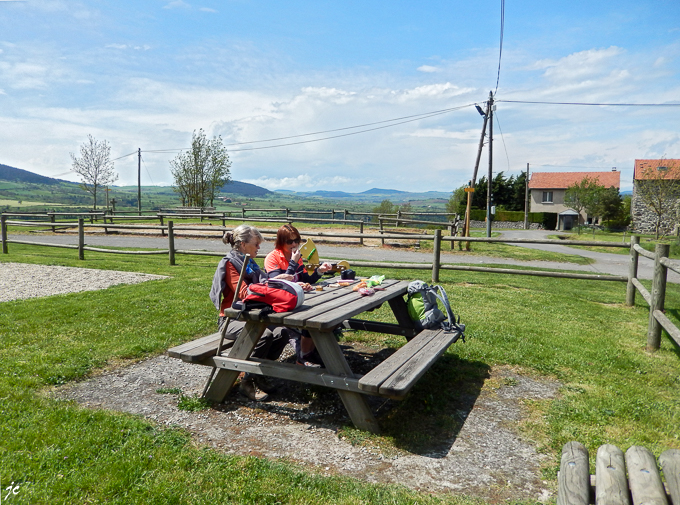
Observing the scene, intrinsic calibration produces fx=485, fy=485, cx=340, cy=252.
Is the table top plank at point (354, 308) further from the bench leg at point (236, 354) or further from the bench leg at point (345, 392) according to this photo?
the bench leg at point (236, 354)

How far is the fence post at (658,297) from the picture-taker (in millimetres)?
5426

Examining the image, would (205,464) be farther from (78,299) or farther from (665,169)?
(665,169)

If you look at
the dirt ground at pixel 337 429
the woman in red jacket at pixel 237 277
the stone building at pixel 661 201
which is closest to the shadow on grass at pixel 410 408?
the dirt ground at pixel 337 429

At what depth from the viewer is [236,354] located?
12.3ft

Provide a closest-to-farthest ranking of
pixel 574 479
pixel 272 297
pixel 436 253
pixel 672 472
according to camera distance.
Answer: pixel 672 472, pixel 574 479, pixel 272 297, pixel 436 253

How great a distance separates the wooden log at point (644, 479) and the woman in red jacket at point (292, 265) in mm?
2836

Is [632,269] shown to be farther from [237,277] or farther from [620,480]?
[620,480]

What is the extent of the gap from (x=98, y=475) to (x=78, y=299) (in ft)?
17.2

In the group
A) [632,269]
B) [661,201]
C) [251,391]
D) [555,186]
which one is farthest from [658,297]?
[555,186]

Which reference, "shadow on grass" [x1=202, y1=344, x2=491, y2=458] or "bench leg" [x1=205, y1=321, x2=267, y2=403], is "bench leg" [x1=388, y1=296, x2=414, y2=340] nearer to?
"shadow on grass" [x1=202, y1=344, x2=491, y2=458]

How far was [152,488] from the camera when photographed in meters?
2.63

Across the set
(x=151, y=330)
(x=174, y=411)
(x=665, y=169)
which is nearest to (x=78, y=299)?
(x=151, y=330)

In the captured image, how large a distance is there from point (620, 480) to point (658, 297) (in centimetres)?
433

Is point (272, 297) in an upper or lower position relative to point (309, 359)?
upper
